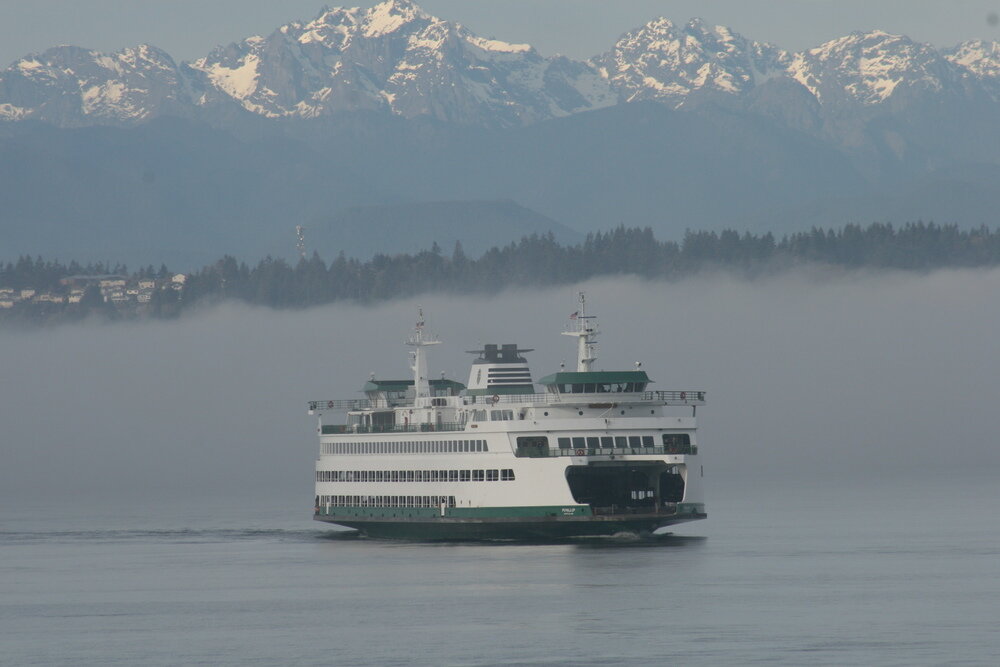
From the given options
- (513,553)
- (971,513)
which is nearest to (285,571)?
(513,553)

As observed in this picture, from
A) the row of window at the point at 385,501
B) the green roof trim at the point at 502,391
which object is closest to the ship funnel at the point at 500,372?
the green roof trim at the point at 502,391

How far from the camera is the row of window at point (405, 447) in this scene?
116m

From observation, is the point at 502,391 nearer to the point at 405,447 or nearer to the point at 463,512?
the point at 405,447

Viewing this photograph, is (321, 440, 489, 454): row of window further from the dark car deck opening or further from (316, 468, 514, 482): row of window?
the dark car deck opening

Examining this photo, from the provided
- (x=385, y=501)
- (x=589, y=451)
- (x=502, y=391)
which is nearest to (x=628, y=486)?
(x=589, y=451)

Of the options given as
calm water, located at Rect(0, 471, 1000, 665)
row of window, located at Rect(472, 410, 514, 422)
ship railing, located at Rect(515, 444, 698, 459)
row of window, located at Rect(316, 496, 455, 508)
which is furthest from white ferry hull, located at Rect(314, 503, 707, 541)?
row of window, located at Rect(472, 410, 514, 422)

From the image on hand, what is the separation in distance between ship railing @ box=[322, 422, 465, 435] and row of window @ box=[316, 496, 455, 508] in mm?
4028

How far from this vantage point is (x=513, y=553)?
111312 mm

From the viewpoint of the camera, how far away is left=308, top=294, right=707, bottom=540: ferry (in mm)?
111312

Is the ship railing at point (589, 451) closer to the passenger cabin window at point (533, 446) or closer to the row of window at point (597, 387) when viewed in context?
the passenger cabin window at point (533, 446)

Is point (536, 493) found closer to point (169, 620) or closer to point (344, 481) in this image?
point (344, 481)

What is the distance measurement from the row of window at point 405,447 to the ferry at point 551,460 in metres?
0.09

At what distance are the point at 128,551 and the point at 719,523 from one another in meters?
46.8

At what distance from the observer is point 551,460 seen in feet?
364
